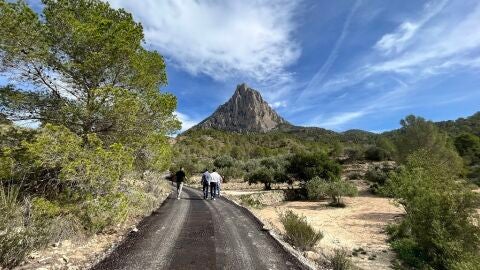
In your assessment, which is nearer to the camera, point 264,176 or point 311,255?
point 311,255

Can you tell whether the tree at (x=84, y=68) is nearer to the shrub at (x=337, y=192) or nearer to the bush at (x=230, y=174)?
the shrub at (x=337, y=192)

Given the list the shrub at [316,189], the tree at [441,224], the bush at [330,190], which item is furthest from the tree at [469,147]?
the tree at [441,224]

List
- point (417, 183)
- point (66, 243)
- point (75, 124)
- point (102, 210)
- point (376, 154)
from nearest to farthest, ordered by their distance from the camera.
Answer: point (66, 243)
point (102, 210)
point (75, 124)
point (417, 183)
point (376, 154)

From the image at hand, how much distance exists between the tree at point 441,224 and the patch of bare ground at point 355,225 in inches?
43.6

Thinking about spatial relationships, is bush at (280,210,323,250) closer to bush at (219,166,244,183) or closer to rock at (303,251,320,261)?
rock at (303,251,320,261)

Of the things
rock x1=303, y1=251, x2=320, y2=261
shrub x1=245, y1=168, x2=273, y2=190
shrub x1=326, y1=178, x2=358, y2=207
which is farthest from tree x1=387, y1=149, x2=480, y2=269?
shrub x1=245, y1=168, x2=273, y2=190

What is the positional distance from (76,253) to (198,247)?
2985 millimetres

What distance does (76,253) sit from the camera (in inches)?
348

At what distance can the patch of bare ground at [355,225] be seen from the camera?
12289mm

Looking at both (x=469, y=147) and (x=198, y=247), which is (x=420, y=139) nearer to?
(x=469, y=147)

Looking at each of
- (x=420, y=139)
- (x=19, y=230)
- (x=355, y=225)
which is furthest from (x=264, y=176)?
(x=19, y=230)

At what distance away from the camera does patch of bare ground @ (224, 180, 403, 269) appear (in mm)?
12289

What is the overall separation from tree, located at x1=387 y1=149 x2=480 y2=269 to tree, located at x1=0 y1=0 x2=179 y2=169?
9.78m

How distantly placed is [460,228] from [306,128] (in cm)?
15458
